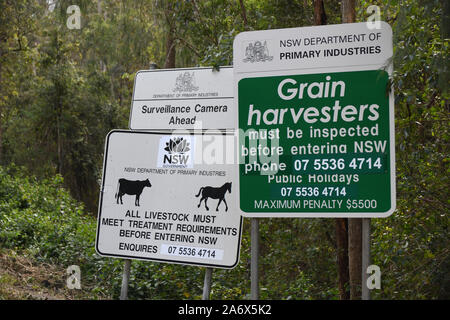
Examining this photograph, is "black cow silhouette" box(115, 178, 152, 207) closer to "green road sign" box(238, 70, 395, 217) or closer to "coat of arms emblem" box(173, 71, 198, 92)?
"coat of arms emblem" box(173, 71, 198, 92)

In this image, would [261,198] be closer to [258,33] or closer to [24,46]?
[258,33]

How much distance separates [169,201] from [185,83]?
3.86 ft

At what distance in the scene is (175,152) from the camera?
561 centimetres

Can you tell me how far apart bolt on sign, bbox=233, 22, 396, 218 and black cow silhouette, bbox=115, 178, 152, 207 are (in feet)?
4.60

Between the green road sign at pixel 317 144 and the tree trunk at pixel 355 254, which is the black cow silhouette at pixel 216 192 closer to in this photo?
the green road sign at pixel 317 144

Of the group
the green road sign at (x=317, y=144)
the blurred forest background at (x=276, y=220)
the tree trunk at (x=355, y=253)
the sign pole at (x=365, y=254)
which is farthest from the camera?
the blurred forest background at (x=276, y=220)

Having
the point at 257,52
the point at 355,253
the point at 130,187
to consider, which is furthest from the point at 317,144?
the point at 130,187

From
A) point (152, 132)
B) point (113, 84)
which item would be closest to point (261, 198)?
point (152, 132)

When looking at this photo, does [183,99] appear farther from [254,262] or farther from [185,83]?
[254,262]

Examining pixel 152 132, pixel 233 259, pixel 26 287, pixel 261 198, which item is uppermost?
pixel 152 132

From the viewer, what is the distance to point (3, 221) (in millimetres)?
10867

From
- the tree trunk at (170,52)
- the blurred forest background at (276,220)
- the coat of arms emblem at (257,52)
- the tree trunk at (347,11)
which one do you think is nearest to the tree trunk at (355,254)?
the blurred forest background at (276,220)

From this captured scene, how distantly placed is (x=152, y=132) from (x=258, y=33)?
66.1 inches

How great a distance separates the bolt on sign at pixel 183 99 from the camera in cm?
573
